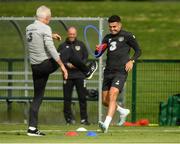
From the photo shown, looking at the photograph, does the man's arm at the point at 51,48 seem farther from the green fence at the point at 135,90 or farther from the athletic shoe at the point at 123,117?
the green fence at the point at 135,90

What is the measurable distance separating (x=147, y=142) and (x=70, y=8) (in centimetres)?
4072

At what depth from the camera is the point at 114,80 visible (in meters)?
17.8

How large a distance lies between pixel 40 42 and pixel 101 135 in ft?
6.37

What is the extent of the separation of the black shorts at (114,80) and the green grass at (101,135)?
0.85m

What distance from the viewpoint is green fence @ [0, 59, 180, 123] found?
73.9ft

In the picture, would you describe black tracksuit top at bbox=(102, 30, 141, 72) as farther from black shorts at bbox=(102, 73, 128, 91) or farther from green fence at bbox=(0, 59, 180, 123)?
green fence at bbox=(0, 59, 180, 123)

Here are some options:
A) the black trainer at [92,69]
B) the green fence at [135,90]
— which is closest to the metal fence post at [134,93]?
the green fence at [135,90]

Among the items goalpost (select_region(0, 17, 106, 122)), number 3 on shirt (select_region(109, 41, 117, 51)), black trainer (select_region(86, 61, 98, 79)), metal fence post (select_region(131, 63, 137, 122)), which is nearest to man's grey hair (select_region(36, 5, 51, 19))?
number 3 on shirt (select_region(109, 41, 117, 51))

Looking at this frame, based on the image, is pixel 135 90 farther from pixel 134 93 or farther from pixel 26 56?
pixel 26 56

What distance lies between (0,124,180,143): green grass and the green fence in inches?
91.2

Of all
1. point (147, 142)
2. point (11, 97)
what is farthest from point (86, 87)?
point (147, 142)

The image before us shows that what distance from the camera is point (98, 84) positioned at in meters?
21.8

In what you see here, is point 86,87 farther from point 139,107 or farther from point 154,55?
point 154,55

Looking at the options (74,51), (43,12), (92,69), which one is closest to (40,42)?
(43,12)
